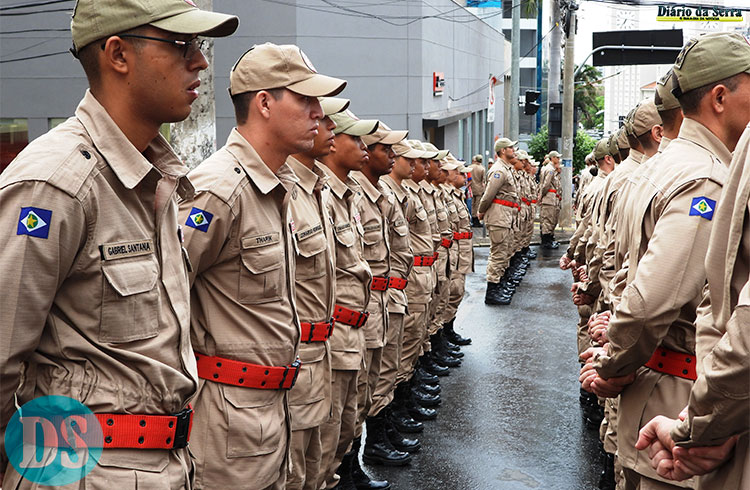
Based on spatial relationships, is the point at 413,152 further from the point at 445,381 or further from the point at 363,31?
the point at 363,31

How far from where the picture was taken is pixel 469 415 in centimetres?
827

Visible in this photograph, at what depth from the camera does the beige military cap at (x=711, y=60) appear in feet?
11.3

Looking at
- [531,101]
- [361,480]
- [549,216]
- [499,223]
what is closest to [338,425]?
[361,480]

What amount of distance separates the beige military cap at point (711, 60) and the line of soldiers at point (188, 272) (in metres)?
1.49

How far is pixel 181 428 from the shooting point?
268cm

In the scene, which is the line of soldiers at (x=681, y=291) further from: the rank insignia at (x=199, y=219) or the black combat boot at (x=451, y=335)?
the black combat boot at (x=451, y=335)

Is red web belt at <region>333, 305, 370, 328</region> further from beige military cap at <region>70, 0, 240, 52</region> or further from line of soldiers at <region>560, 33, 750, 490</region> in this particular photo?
beige military cap at <region>70, 0, 240, 52</region>

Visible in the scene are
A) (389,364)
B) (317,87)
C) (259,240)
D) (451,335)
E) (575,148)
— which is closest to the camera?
(259,240)

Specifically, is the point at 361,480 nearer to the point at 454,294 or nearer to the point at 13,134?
the point at 454,294

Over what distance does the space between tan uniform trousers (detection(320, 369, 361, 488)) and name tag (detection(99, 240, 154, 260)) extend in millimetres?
2511

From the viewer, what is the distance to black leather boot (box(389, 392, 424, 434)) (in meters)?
7.75

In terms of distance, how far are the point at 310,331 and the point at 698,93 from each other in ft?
7.10

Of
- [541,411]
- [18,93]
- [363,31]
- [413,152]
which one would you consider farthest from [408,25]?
[541,411]

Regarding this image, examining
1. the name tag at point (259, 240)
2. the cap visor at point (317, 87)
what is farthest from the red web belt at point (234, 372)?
the cap visor at point (317, 87)
